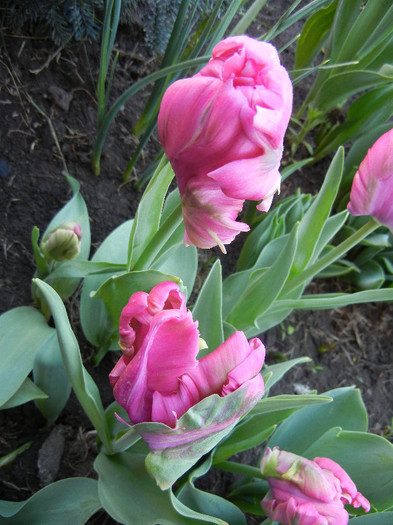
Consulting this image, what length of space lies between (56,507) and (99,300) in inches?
12.9

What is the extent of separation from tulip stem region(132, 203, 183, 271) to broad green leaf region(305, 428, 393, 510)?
16.0 inches

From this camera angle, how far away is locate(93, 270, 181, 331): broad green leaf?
62 centimetres

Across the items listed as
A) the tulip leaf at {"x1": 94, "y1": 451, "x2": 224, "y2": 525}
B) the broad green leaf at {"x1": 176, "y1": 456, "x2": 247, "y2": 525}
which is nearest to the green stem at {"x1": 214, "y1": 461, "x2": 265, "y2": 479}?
the broad green leaf at {"x1": 176, "y1": 456, "x2": 247, "y2": 525}

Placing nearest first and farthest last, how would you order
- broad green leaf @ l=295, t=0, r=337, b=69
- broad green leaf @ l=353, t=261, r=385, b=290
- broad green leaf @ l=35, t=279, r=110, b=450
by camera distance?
1. broad green leaf @ l=35, t=279, r=110, b=450
2. broad green leaf @ l=295, t=0, r=337, b=69
3. broad green leaf @ l=353, t=261, r=385, b=290

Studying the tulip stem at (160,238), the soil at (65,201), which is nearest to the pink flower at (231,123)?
the tulip stem at (160,238)

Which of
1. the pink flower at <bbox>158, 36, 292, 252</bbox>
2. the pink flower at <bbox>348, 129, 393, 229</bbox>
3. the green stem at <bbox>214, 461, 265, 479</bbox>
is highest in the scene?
the pink flower at <bbox>158, 36, 292, 252</bbox>

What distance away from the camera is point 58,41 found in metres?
1.03

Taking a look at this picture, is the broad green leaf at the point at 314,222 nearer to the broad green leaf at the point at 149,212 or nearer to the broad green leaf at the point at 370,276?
the broad green leaf at the point at 149,212

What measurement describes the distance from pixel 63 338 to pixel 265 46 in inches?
14.6

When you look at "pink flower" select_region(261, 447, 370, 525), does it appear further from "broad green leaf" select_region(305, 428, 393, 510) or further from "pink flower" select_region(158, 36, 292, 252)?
"pink flower" select_region(158, 36, 292, 252)

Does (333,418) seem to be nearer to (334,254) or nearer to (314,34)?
(334,254)

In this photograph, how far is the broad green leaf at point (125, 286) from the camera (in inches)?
24.5

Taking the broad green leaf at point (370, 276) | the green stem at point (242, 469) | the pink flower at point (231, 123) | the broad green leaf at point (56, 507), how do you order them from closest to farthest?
the pink flower at point (231, 123), the broad green leaf at point (56, 507), the green stem at point (242, 469), the broad green leaf at point (370, 276)

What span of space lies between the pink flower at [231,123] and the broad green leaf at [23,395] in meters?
0.42
